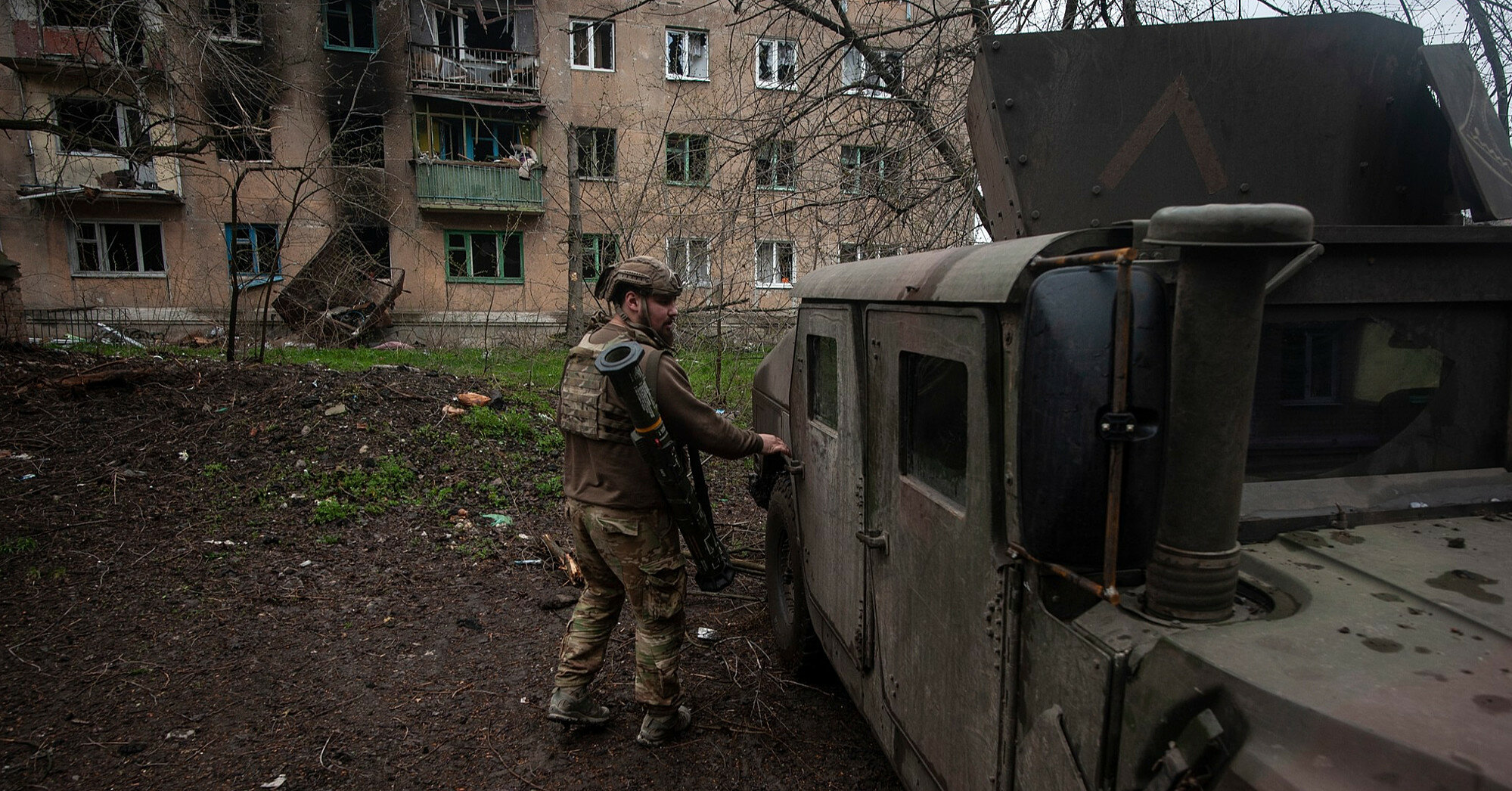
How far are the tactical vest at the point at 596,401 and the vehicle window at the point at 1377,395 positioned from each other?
6.79 ft

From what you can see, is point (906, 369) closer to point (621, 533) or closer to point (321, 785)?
point (621, 533)

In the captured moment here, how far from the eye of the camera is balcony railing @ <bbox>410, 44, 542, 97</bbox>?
2172 cm

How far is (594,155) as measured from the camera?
41.5 feet

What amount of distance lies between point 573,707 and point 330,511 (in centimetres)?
353

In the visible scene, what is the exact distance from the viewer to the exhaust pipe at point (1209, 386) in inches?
54.9

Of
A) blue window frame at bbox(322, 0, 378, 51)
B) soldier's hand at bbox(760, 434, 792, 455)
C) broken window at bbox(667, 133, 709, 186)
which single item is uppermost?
blue window frame at bbox(322, 0, 378, 51)

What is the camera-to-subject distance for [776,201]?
26.7 ft

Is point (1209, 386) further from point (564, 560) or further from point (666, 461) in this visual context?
point (564, 560)

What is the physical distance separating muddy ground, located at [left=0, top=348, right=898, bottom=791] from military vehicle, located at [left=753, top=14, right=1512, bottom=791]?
1.10 metres

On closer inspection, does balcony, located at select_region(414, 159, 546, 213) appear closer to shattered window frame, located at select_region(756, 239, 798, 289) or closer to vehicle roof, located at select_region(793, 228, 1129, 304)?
shattered window frame, located at select_region(756, 239, 798, 289)

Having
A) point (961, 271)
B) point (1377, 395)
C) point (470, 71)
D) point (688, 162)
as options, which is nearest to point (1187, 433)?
point (961, 271)

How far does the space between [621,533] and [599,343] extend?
0.76m

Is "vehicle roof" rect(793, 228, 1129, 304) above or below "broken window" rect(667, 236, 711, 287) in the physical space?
below

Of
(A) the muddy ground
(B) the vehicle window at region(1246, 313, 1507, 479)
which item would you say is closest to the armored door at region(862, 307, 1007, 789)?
(B) the vehicle window at region(1246, 313, 1507, 479)
